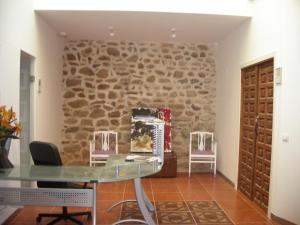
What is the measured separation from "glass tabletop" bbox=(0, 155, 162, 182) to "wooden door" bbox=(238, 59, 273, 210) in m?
1.68

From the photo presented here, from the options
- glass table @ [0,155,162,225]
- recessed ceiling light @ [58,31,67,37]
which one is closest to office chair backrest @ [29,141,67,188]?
glass table @ [0,155,162,225]

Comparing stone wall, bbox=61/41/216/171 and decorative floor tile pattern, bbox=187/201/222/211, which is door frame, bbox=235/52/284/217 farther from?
stone wall, bbox=61/41/216/171

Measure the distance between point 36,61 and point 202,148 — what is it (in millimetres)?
3712

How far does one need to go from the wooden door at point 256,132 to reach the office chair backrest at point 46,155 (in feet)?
8.59

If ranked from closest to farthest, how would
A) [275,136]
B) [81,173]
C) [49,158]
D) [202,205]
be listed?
[81,173] < [49,158] < [275,136] < [202,205]

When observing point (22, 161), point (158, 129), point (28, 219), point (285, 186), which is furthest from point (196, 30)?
point (28, 219)

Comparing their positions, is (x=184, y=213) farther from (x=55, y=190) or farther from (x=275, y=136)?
(x=55, y=190)

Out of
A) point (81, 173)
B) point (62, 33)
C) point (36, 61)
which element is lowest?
point (81, 173)

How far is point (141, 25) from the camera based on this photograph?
17.5 feet

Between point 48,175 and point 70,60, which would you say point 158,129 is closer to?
point 48,175

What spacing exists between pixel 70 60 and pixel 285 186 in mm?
4756

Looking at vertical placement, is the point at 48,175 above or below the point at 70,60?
below

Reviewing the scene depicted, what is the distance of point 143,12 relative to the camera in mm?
4625

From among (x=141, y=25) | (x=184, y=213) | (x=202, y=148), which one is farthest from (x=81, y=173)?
(x=202, y=148)
